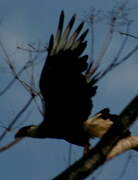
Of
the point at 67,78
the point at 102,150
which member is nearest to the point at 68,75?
the point at 67,78

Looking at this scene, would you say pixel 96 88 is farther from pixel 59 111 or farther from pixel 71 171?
pixel 71 171

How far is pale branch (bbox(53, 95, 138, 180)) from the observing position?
241 cm

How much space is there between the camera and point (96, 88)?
5.37m

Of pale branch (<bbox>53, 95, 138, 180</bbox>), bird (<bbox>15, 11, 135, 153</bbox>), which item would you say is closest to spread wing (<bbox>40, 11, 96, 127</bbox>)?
bird (<bbox>15, 11, 135, 153</bbox>)

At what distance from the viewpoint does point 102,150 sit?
2.56 meters

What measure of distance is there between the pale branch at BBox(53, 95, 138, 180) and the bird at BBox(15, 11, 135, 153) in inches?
101

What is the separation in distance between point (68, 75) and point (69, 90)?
16 centimetres

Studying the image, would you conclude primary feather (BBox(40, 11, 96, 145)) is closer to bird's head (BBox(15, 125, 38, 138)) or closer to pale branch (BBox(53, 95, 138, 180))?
bird's head (BBox(15, 125, 38, 138))

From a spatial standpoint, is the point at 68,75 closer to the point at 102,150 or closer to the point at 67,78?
the point at 67,78

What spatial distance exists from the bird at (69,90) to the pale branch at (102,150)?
8.45 ft

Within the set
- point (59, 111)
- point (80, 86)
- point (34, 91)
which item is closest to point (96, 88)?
point (80, 86)

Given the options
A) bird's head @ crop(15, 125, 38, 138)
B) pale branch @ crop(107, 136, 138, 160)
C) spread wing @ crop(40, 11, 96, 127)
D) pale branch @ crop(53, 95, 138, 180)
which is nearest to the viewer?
pale branch @ crop(53, 95, 138, 180)

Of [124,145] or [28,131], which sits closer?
[124,145]

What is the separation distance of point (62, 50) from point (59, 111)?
2.25 feet
